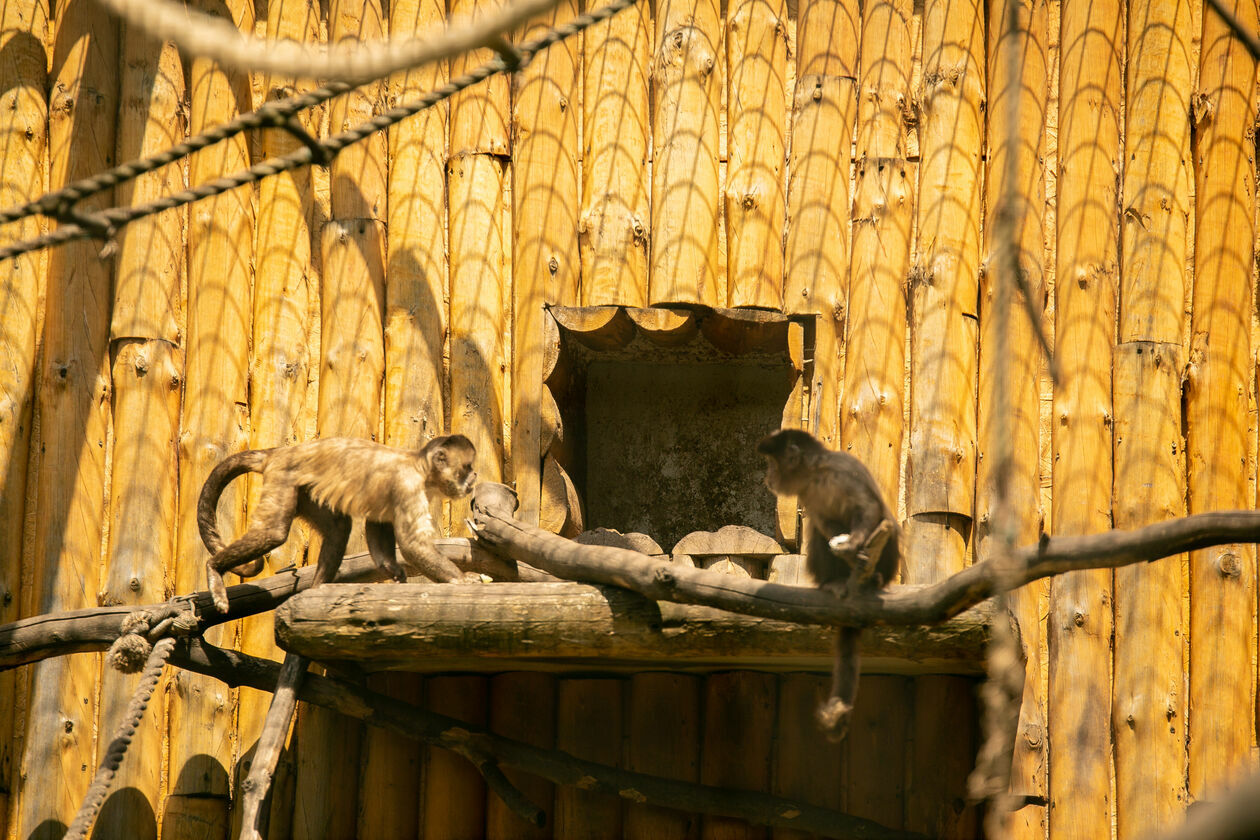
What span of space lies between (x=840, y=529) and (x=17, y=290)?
4683mm

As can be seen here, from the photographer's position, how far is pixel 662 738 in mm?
6199

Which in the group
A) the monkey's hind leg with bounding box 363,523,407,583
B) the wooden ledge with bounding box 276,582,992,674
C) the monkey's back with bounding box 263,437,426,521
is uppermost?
the monkey's back with bounding box 263,437,426,521

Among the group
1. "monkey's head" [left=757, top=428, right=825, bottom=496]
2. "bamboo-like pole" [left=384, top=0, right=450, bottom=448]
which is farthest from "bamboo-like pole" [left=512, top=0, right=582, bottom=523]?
"monkey's head" [left=757, top=428, right=825, bottom=496]

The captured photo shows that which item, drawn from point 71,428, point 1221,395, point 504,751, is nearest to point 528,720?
point 504,751

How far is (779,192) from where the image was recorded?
6.78m

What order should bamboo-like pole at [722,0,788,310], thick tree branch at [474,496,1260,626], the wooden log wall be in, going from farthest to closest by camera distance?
bamboo-like pole at [722,0,788,310] < the wooden log wall < thick tree branch at [474,496,1260,626]

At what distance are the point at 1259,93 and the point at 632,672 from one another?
14.2 feet

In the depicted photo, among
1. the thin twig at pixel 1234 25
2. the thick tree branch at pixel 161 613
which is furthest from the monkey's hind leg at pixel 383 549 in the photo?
the thin twig at pixel 1234 25

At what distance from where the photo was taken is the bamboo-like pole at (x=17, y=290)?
6.60m

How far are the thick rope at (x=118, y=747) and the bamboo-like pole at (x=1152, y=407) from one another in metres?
4.22

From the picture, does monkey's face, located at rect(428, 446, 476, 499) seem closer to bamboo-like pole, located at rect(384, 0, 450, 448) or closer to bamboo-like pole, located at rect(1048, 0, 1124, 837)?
bamboo-like pole, located at rect(384, 0, 450, 448)

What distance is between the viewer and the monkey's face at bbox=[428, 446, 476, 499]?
5.90 metres

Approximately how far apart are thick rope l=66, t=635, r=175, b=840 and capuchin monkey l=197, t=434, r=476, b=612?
40 cm

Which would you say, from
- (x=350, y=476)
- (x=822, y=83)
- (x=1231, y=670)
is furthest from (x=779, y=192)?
(x=1231, y=670)
